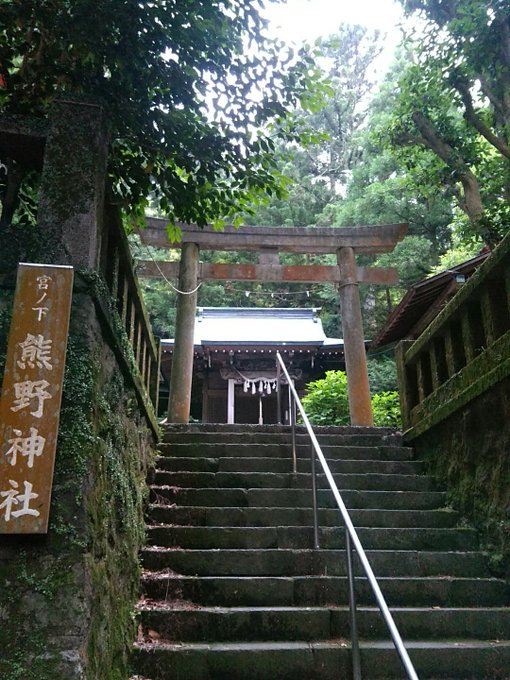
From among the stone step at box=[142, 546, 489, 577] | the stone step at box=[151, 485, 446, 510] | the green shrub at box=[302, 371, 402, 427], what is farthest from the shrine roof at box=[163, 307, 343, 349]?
the stone step at box=[142, 546, 489, 577]

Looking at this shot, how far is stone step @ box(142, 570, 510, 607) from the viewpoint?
348 cm

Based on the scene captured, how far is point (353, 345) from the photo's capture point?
8820 millimetres

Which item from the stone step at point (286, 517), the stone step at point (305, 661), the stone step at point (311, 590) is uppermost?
the stone step at point (286, 517)

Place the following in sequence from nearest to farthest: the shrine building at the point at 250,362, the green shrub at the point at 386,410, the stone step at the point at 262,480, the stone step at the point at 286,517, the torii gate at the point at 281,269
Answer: the stone step at the point at 286,517, the stone step at the point at 262,480, the torii gate at the point at 281,269, the green shrub at the point at 386,410, the shrine building at the point at 250,362

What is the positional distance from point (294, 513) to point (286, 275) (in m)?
6.12

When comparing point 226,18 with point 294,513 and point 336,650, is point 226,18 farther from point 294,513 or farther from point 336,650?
point 336,650

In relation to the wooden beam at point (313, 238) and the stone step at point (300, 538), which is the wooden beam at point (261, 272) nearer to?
the wooden beam at point (313, 238)

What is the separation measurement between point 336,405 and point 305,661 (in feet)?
22.2

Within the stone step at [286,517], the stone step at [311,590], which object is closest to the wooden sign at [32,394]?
the stone step at [311,590]

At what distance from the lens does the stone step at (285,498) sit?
4477 mm

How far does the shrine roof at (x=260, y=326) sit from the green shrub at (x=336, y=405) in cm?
318

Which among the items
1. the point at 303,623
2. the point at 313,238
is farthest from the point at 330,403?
the point at 303,623

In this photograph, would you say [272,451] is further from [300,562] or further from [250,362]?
[250,362]

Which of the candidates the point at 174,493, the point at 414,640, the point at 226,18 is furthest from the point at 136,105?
the point at 414,640
